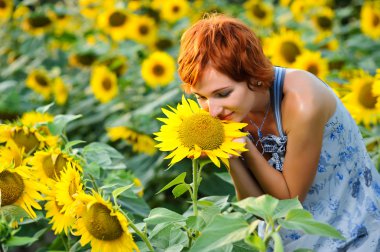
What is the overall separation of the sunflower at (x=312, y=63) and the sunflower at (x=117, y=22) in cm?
→ 89

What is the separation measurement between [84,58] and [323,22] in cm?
103

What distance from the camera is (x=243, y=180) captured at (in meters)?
1.29

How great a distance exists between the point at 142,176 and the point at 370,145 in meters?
0.77

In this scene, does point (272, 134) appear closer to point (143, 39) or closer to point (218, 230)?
point (218, 230)

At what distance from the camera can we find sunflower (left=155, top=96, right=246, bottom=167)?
1.15 m

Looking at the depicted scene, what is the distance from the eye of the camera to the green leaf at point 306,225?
3.04 feet

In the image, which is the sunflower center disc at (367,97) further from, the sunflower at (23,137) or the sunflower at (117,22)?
the sunflower at (117,22)

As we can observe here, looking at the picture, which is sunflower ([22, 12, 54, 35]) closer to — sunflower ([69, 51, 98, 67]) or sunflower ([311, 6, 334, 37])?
sunflower ([69, 51, 98, 67])

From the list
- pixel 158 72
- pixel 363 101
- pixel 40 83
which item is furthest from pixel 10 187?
pixel 40 83

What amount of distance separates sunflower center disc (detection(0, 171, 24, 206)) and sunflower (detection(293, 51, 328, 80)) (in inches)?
53.0

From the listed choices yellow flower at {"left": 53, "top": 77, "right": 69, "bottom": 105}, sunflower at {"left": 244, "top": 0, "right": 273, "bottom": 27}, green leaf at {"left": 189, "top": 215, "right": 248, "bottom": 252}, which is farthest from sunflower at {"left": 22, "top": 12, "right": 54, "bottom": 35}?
green leaf at {"left": 189, "top": 215, "right": 248, "bottom": 252}

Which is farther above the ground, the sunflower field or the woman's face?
the woman's face

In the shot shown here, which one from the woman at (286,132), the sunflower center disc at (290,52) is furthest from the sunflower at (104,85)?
the woman at (286,132)

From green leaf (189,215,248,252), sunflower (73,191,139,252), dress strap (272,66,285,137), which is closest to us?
green leaf (189,215,248,252)
